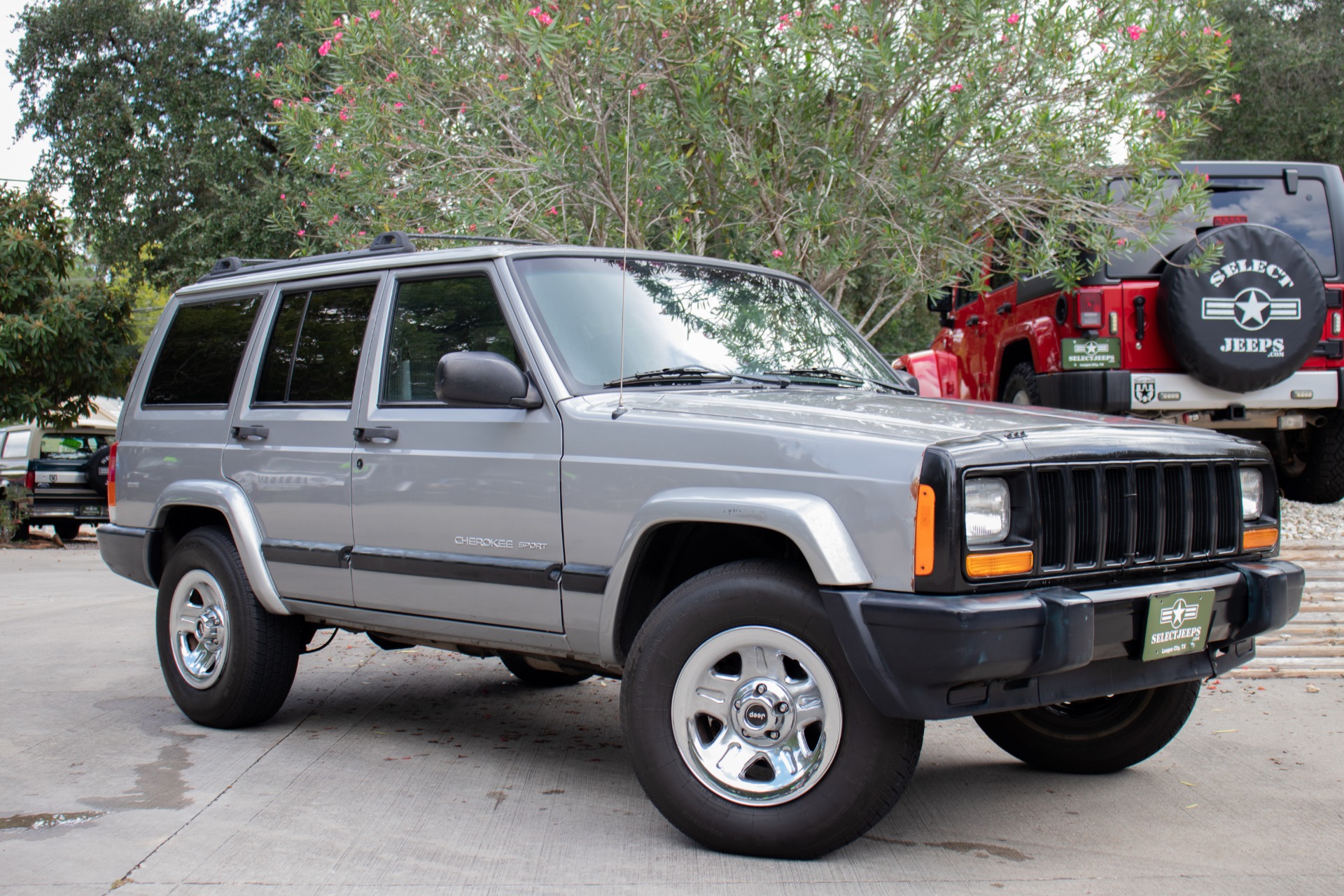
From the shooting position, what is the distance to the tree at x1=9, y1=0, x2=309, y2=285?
19062mm

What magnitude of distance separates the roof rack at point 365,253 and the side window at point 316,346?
0.17 m

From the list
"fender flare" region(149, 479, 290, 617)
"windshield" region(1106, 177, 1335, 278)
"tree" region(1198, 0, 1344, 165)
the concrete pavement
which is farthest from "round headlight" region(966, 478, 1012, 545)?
"tree" region(1198, 0, 1344, 165)

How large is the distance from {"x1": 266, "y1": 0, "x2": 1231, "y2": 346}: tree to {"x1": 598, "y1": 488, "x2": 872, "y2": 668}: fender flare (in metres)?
3.52

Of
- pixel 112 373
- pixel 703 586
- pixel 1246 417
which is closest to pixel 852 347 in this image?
pixel 703 586

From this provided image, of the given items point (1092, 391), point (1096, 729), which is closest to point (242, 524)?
point (1096, 729)

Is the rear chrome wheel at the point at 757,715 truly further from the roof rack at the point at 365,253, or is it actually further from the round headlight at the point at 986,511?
the roof rack at the point at 365,253

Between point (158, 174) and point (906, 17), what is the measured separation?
14.9 metres

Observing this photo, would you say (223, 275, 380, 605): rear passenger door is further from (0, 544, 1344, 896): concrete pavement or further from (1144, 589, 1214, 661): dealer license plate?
(1144, 589, 1214, 661): dealer license plate

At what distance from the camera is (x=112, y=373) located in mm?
17797

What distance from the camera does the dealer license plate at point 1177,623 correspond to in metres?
3.65

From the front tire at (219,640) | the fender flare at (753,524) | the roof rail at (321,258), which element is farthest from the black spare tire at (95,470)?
the fender flare at (753,524)

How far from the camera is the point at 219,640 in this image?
217 inches

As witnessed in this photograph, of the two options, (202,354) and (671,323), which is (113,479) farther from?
(671,323)

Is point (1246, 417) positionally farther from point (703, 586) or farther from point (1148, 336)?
point (703, 586)
